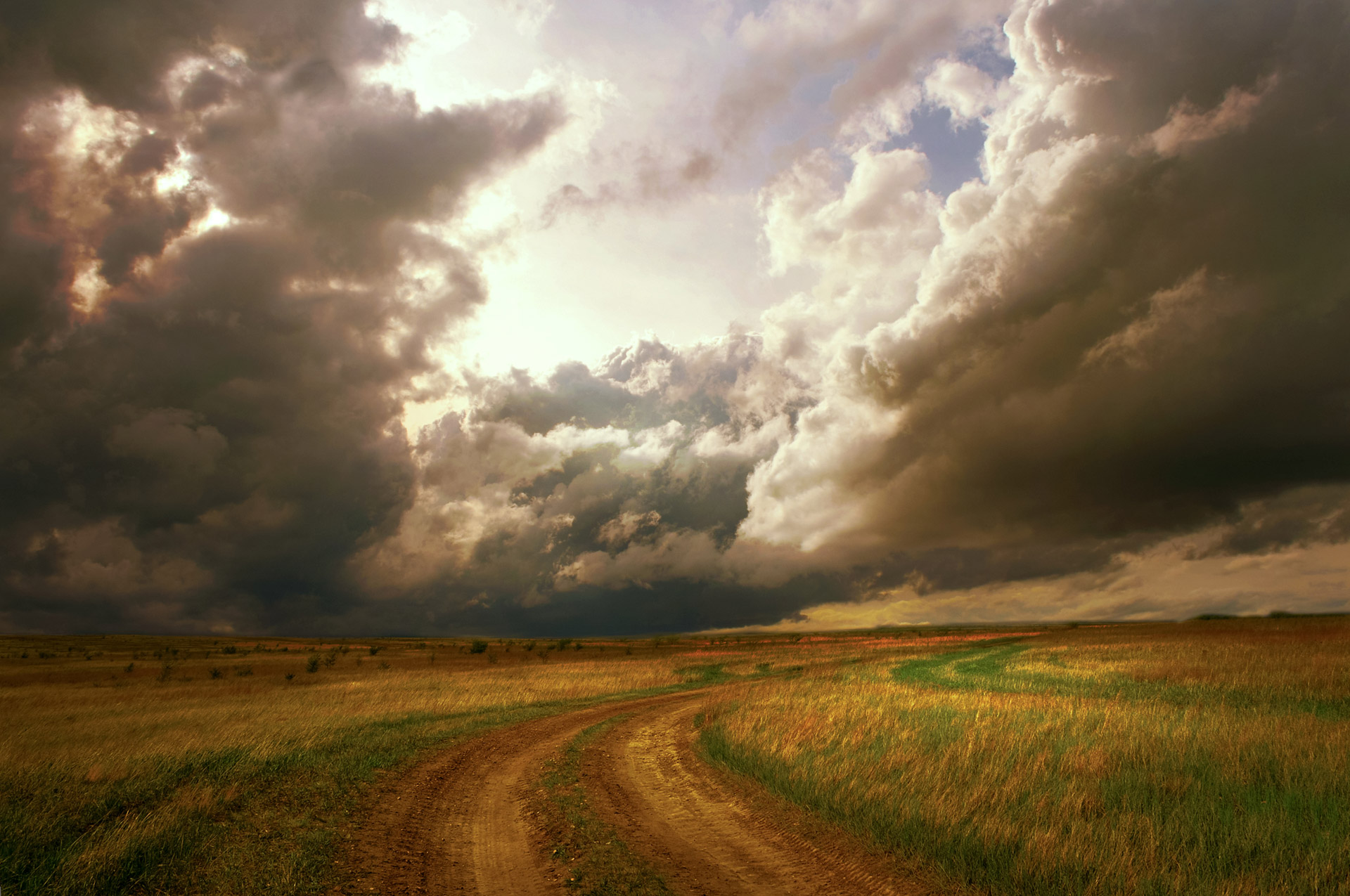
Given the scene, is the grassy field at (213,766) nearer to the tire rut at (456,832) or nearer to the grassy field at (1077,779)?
the tire rut at (456,832)

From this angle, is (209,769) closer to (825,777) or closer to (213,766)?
(213,766)

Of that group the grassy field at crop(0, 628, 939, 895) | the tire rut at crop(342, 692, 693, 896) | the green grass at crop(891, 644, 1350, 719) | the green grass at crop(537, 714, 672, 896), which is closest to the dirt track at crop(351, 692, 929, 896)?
the tire rut at crop(342, 692, 693, 896)

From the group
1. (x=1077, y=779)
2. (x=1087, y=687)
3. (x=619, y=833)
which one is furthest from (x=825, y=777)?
(x=1087, y=687)

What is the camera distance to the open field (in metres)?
7.80

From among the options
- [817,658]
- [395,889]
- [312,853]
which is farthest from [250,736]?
[817,658]

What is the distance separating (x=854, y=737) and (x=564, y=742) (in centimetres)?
752

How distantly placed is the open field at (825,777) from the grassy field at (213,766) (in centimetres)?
6

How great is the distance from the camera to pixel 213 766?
1221cm

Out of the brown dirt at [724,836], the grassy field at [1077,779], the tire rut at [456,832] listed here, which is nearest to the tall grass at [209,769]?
the tire rut at [456,832]

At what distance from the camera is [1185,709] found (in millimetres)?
19188

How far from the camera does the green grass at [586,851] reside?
7.29 meters

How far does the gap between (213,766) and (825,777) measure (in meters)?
12.3

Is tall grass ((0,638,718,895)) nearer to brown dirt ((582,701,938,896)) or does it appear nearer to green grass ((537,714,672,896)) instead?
green grass ((537,714,672,896))

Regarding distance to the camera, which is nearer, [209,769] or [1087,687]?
[209,769]
